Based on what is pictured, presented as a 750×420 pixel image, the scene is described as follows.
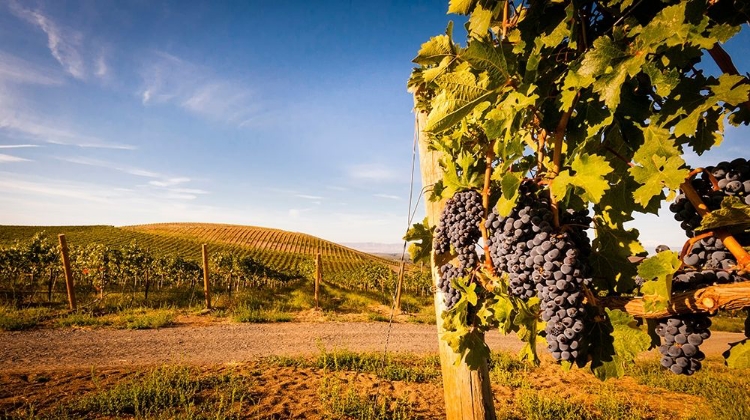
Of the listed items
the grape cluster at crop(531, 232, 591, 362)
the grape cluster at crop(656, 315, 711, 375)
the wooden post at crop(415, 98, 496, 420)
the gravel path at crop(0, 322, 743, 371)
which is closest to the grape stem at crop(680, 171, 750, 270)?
the grape cluster at crop(656, 315, 711, 375)

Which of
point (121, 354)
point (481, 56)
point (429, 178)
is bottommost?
point (121, 354)

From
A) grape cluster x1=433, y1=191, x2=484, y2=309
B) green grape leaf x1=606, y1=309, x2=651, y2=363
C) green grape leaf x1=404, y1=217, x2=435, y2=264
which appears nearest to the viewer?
green grape leaf x1=606, y1=309, x2=651, y2=363

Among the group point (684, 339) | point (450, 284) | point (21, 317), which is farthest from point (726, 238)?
point (21, 317)

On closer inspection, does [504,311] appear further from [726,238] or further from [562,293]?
[726,238]

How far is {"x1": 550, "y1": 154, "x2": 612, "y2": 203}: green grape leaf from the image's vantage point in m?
0.98

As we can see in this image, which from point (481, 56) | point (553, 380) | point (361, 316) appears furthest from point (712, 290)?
point (361, 316)

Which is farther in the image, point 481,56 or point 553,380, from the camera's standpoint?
point 553,380

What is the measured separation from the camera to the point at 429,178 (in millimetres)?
2225

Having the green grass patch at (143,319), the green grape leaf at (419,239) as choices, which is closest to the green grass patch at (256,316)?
the green grass patch at (143,319)

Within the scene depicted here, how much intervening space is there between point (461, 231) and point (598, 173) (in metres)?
0.55

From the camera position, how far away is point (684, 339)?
108 centimetres

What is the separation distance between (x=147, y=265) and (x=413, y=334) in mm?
19071

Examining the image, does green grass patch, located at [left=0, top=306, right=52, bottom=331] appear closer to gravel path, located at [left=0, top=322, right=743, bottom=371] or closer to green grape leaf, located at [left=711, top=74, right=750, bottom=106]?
gravel path, located at [left=0, top=322, right=743, bottom=371]

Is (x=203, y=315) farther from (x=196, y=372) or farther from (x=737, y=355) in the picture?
(x=737, y=355)
